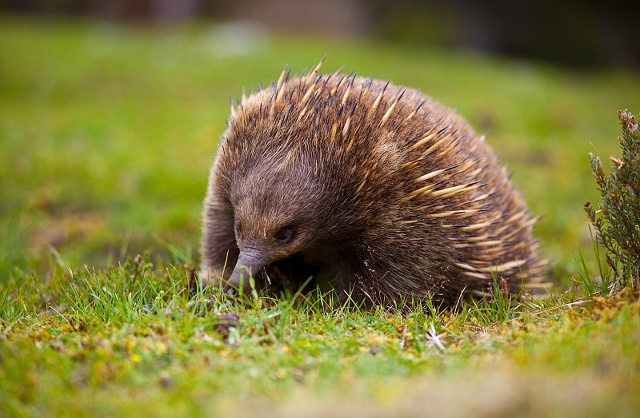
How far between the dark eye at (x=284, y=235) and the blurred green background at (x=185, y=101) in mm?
1052

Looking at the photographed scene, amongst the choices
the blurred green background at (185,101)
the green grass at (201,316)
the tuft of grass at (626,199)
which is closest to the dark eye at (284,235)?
the green grass at (201,316)

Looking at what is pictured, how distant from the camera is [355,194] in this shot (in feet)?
10.7

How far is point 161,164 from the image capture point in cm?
687

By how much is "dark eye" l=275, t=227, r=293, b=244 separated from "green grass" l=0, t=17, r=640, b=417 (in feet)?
0.96

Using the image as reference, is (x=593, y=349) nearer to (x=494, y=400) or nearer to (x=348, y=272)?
(x=494, y=400)

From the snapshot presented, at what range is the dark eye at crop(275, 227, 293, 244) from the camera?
3.15m

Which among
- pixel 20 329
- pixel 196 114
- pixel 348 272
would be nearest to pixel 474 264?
pixel 348 272

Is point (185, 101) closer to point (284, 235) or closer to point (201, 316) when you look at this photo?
point (284, 235)

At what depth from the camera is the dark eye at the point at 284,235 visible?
3.15 meters

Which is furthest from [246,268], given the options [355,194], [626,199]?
[626,199]

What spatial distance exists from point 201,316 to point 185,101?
26.0 ft

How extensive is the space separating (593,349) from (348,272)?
1413 millimetres

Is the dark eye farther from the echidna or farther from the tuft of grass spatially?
the tuft of grass

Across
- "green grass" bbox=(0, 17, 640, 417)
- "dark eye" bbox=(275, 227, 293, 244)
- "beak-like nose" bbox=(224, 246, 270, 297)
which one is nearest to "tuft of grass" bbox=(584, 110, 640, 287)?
"green grass" bbox=(0, 17, 640, 417)
